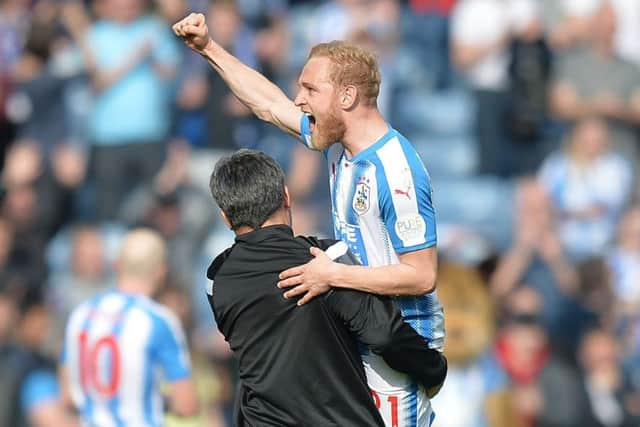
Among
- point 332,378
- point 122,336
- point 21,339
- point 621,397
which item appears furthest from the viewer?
point 621,397

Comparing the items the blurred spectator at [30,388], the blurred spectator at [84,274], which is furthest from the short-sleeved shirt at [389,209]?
the blurred spectator at [84,274]

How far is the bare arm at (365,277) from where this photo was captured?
4.67m

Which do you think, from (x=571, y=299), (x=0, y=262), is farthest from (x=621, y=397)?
(x=0, y=262)

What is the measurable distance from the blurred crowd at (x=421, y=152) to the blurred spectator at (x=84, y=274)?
0.02 meters

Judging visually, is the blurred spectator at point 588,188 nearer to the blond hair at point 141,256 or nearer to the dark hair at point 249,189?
the blond hair at point 141,256

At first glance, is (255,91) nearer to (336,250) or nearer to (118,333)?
(336,250)

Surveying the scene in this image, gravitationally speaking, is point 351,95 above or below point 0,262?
above

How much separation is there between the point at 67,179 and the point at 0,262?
1004 mm

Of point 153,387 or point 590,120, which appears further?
point 590,120

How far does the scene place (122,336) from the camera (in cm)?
707

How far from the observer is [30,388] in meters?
9.24

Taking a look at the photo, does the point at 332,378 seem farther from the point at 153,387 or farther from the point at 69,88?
the point at 69,88

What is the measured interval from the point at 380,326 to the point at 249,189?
25.6 inches

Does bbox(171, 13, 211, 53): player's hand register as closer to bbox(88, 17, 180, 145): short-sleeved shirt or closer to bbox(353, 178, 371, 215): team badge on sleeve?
bbox(353, 178, 371, 215): team badge on sleeve
